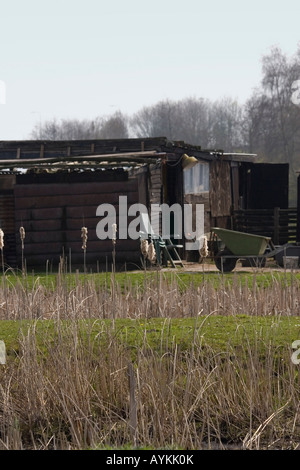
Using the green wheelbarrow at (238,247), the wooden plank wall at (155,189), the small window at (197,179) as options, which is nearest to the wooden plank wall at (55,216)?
the wooden plank wall at (155,189)

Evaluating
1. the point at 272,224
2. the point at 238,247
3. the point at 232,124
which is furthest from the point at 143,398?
the point at 232,124

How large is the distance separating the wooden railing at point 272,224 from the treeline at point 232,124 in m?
26.4

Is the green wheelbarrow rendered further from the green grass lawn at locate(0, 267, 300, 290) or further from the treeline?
the treeline

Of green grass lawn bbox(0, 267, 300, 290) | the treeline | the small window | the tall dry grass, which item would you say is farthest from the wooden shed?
the treeline

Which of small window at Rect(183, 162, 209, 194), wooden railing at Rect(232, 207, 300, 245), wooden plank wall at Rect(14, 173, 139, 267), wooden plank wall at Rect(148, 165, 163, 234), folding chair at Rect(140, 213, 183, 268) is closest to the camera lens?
folding chair at Rect(140, 213, 183, 268)

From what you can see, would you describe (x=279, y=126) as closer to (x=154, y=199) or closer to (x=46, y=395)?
(x=154, y=199)

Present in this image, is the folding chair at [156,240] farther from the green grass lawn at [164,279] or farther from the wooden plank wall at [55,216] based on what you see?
the green grass lawn at [164,279]

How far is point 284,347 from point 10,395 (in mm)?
2432

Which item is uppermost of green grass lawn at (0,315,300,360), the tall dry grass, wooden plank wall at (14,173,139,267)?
wooden plank wall at (14,173,139,267)

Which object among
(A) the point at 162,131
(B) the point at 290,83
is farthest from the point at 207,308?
(A) the point at 162,131

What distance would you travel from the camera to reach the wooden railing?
28.4m

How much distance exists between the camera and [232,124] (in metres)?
101

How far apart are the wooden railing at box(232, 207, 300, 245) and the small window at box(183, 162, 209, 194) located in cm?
216
